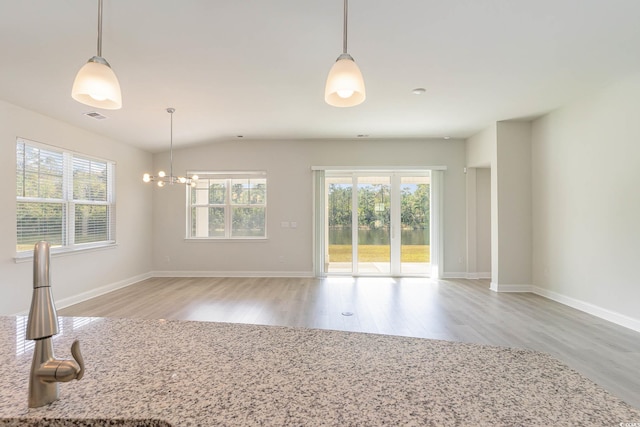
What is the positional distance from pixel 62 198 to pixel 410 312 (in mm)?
5349

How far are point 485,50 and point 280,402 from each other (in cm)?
352

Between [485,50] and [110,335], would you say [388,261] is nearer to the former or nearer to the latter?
[485,50]

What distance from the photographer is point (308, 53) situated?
121 inches

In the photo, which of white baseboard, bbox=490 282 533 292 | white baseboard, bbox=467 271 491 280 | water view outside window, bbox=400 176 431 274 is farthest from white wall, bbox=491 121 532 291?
water view outside window, bbox=400 176 431 274

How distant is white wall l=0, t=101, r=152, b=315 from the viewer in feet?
12.2

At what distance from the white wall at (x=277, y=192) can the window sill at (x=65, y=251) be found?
132 cm

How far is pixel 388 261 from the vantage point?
6656mm

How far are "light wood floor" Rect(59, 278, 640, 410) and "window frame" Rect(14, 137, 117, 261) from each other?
89cm

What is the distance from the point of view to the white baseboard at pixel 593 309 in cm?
356

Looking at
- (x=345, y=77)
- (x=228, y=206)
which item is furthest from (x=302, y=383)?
(x=228, y=206)

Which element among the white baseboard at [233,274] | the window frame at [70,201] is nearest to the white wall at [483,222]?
the white baseboard at [233,274]

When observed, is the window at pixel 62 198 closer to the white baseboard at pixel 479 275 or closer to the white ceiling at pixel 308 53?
the white ceiling at pixel 308 53

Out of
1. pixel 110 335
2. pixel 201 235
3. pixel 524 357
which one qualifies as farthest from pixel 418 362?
pixel 201 235

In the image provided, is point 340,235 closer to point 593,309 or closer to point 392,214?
point 392,214
